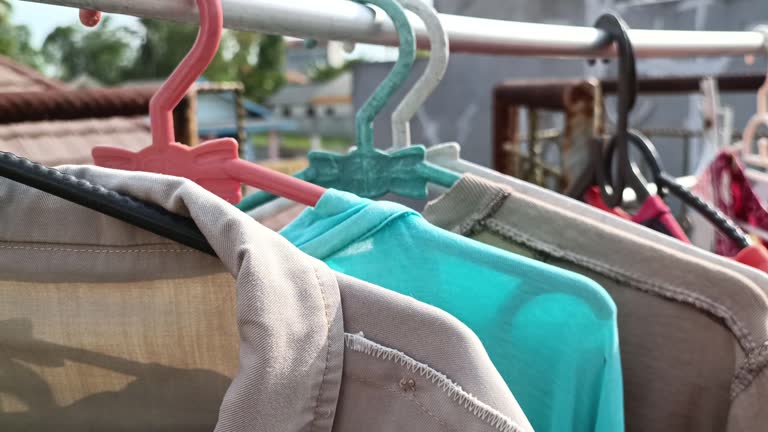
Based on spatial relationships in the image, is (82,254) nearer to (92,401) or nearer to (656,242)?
(92,401)

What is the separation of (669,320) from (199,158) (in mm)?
289

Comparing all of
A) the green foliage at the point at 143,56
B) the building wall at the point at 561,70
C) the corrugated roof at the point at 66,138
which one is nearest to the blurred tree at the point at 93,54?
the green foliage at the point at 143,56

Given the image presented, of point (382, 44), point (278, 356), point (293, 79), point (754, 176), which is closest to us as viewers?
point (278, 356)

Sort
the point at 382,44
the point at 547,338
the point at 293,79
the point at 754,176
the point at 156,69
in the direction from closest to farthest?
the point at 547,338
the point at 382,44
the point at 754,176
the point at 156,69
the point at 293,79

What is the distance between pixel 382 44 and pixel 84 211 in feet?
0.79

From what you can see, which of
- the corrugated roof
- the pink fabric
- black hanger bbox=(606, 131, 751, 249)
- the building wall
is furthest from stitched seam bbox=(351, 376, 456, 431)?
the building wall

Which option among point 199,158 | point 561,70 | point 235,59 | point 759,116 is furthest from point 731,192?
point 235,59

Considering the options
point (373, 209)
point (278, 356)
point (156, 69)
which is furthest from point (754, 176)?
point (156, 69)

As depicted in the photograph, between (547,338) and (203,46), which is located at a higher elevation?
(203,46)

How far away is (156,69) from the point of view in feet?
65.9

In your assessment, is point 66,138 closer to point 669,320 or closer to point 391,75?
point 391,75

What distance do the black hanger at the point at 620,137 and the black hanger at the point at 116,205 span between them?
0.39 metres

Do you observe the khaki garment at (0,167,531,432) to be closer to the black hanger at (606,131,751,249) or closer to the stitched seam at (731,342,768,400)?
the stitched seam at (731,342,768,400)

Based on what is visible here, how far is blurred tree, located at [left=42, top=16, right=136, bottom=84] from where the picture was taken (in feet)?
65.3
